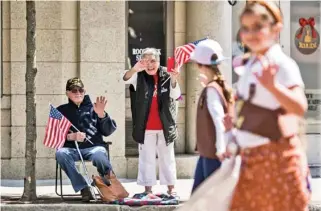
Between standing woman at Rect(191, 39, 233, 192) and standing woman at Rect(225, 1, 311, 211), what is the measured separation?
3.41 feet

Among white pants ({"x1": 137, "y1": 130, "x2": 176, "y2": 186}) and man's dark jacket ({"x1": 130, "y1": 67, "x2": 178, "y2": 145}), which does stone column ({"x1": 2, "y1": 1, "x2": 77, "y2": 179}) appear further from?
man's dark jacket ({"x1": 130, "y1": 67, "x2": 178, "y2": 145})

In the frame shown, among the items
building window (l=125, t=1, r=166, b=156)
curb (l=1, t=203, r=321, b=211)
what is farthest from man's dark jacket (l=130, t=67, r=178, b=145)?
building window (l=125, t=1, r=166, b=156)

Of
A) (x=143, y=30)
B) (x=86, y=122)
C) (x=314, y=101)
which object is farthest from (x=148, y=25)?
(x=86, y=122)

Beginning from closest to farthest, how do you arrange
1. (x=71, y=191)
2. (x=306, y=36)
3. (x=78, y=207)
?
(x=78, y=207), (x=71, y=191), (x=306, y=36)

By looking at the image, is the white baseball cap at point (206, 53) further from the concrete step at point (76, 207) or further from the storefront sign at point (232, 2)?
the storefront sign at point (232, 2)

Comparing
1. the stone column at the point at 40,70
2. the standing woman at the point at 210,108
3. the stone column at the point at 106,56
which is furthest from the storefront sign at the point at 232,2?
the standing woman at the point at 210,108

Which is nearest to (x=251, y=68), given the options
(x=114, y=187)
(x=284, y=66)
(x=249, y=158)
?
(x=284, y=66)

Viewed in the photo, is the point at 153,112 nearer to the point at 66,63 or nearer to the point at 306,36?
the point at 66,63

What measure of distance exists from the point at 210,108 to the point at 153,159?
436cm

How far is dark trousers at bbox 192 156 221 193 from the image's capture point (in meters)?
6.94

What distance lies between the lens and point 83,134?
36.7 ft

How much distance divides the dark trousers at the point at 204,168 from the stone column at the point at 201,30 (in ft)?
21.4

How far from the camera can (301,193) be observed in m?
5.76

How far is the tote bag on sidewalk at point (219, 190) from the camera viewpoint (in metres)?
6.03
